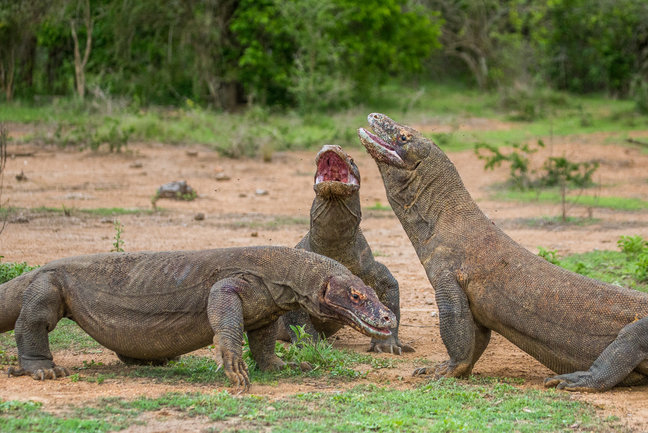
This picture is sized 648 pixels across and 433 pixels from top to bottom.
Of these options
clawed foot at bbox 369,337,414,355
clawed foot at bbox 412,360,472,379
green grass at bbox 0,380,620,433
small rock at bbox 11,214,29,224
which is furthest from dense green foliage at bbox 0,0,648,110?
green grass at bbox 0,380,620,433

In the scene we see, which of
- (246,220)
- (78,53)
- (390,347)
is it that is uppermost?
(78,53)

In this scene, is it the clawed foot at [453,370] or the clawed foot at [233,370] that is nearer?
the clawed foot at [233,370]

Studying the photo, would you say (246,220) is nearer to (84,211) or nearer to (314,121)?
(84,211)

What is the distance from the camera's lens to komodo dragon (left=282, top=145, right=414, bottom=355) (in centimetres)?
650

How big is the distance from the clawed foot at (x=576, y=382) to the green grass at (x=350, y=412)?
0.13m

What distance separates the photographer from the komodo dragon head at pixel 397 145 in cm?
587

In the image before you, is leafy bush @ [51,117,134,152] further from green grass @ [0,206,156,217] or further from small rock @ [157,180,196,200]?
green grass @ [0,206,156,217]

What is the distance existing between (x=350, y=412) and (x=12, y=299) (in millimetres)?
2237

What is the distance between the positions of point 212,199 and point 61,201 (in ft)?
6.90

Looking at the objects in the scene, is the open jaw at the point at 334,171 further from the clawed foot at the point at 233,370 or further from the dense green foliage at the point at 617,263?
the dense green foliage at the point at 617,263

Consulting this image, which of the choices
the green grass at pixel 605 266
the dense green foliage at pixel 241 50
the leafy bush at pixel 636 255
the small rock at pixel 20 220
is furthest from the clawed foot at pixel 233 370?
the dense green foliage at pixel 241 50

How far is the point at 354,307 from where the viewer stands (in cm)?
505

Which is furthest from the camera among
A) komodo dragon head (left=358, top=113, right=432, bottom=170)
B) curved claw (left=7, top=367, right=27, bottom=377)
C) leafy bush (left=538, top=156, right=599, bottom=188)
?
leafy bush (left=538, top=156, right=599, bottom=188)

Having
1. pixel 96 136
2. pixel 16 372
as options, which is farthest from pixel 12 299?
pixel 96 136
